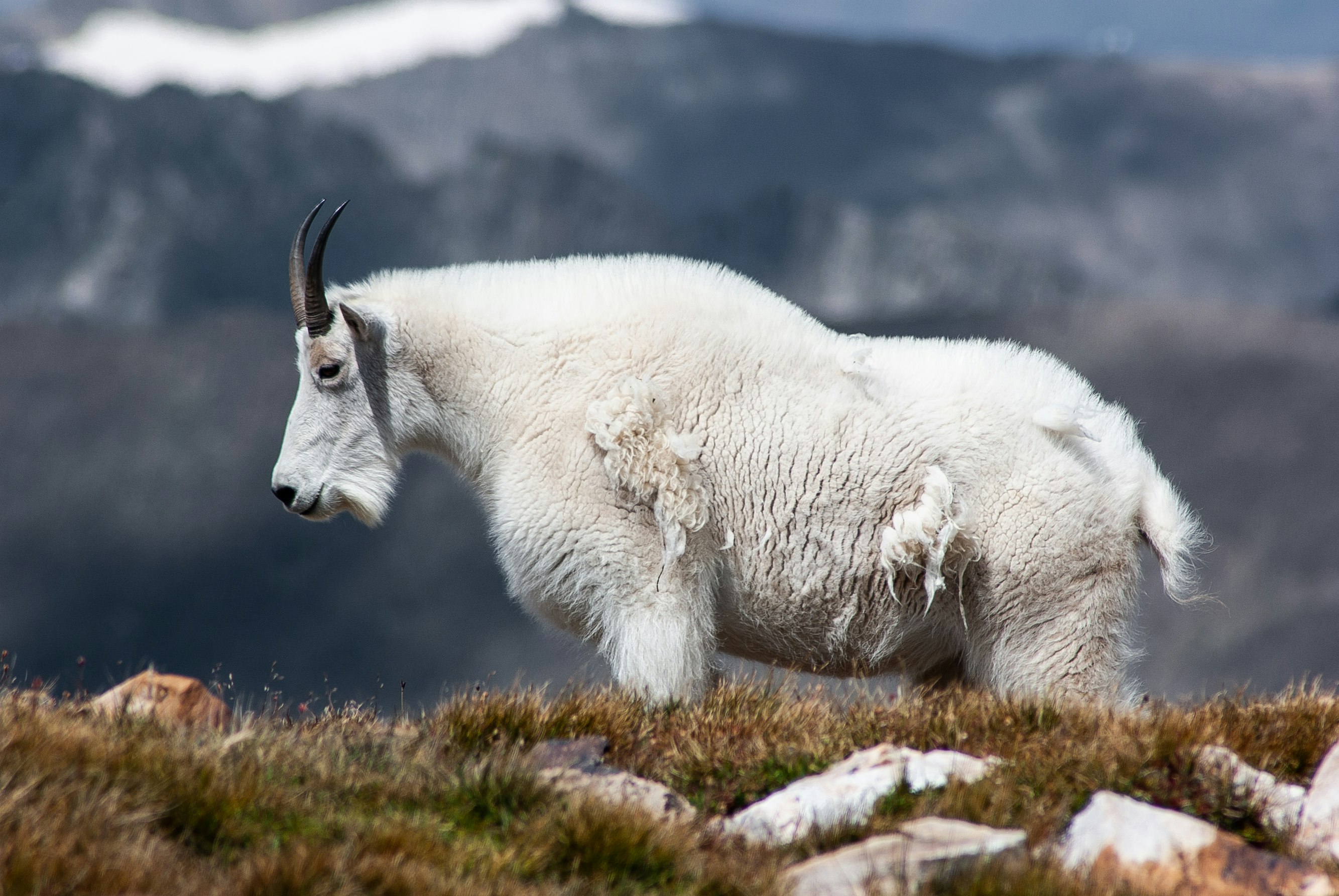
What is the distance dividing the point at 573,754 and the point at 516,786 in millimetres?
534

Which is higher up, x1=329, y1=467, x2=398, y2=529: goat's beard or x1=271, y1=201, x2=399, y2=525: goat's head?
x1=271, y1=201, x2=399, y2=525: goat's head

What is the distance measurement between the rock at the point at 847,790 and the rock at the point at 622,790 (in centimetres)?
18

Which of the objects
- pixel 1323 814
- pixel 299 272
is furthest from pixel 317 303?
pixel 1323 814

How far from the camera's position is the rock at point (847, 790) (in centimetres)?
416

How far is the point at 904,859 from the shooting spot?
3.54m

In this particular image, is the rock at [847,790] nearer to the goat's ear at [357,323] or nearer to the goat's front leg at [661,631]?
the goat's front leg at [661,631]

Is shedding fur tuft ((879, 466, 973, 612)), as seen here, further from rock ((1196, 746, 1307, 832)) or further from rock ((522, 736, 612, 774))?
rock ((522, 736, 612, 774))

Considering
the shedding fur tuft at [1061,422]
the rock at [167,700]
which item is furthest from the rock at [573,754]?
the shedding fur tuft at [1061,422]

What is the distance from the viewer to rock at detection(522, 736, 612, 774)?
15.2ft

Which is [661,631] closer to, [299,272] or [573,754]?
[573,754]

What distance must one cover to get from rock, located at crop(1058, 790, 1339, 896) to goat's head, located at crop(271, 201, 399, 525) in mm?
3944

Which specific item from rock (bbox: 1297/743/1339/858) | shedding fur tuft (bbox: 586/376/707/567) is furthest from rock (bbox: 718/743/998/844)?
shedding fur tuft (bbox: 586/376/707/567)

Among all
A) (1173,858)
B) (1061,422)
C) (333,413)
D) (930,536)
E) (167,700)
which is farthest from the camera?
(333,413)

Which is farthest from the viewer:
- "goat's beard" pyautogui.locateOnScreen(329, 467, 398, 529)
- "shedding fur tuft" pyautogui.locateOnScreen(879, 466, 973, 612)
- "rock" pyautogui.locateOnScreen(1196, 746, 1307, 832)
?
"goat's beard" pyautogui.locateOnScreen(329, 467, 398, 529)
